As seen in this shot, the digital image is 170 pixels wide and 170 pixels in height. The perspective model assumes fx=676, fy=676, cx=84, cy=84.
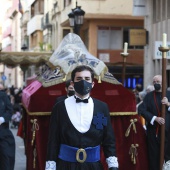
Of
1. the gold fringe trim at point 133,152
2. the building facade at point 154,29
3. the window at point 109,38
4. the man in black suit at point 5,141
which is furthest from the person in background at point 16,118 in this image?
the gold fringe trim at point 133,152

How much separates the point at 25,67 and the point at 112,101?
14.0 m

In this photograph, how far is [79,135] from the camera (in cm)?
661

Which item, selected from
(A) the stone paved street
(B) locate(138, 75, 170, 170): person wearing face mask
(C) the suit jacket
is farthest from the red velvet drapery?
(C) the suit jacket

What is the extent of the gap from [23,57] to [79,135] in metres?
16.8

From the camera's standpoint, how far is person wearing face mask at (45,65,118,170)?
6.60 m

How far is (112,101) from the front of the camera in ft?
35.0

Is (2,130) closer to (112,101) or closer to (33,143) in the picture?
(33,143)

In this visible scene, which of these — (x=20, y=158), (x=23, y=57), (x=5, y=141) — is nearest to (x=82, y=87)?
(x=5, y=141)

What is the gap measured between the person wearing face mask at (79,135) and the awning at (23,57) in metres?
16.2

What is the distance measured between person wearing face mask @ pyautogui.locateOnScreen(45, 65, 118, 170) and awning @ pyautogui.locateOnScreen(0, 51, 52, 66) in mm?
16209

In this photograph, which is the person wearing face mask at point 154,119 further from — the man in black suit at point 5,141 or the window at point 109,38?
the window at point 109,38

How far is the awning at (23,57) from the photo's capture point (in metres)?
22.9

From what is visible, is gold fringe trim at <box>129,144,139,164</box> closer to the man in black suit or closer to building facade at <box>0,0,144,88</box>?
the man in black suit

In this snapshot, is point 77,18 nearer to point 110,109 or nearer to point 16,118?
point 16,118
